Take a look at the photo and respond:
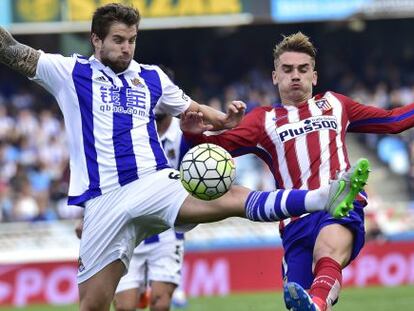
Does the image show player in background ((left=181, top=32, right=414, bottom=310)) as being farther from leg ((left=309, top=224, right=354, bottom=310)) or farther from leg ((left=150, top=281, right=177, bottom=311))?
leg ((left=150, top=281, right=177, bottom=311))

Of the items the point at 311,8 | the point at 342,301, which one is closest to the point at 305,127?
the point at 342,301

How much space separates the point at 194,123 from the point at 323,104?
3.08ft

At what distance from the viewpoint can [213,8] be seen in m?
21.6

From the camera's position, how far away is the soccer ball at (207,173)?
7.02 meters

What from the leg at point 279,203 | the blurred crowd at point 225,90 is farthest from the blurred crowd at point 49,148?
the leg at point 279,203

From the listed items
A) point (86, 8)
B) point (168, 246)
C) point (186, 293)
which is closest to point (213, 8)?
point (86, 8)

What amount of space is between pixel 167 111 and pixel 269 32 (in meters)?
17.8

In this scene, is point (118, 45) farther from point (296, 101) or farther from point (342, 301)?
point (342, 301)

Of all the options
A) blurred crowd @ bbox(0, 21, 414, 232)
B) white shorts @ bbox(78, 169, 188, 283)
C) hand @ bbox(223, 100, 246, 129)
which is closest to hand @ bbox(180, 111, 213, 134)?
hand @ bbox(223, 100, 246, 129)

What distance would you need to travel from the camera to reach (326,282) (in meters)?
7.05

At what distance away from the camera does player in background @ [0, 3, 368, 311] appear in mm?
7402

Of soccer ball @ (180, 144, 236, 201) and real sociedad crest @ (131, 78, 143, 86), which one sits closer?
soccer ball @ (180, 144, 236, 201)

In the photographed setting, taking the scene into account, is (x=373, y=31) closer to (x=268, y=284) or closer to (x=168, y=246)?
(x=268, y=284)

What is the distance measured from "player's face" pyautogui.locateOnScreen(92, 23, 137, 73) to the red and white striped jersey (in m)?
0.76
